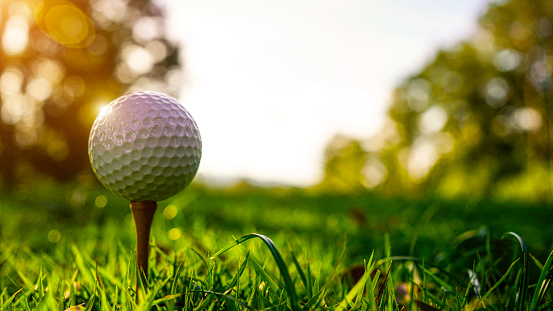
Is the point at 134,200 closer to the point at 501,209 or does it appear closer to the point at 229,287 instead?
the point at 229,287

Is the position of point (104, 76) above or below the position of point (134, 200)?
above

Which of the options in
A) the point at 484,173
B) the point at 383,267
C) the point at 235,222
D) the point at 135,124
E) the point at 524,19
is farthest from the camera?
the point at 484,173

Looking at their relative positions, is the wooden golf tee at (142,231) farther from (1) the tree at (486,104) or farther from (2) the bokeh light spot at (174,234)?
(1) the tree at (486,104)

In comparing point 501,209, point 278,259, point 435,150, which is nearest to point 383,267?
point 278,259

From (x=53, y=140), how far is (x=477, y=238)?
16755 millimetres

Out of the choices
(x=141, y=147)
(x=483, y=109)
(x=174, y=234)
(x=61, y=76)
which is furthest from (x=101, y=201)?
(x=483, y=109)

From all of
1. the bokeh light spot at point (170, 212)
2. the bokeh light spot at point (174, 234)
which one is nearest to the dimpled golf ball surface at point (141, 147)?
the bokeh light spot at point (174, 234)

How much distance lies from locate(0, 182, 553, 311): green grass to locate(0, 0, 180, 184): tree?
36.4 feet

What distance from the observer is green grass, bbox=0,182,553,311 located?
112 cm

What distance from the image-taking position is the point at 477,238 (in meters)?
1.76

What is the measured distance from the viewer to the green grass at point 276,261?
112cm

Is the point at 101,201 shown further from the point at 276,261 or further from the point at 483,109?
the point at 483,109

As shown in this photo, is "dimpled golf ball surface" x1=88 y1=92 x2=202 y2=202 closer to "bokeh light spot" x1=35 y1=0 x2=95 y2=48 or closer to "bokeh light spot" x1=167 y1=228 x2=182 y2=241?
"bokeh light spot" x1=167 y1=228 x2=182 y2=241

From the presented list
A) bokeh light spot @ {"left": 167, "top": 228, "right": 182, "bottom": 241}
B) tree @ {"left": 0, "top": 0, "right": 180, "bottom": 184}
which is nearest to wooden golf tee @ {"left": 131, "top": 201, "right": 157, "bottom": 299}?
bokeh light spot @ {"left": 167, "top": 228, "right": 182, "bottom": 241}
